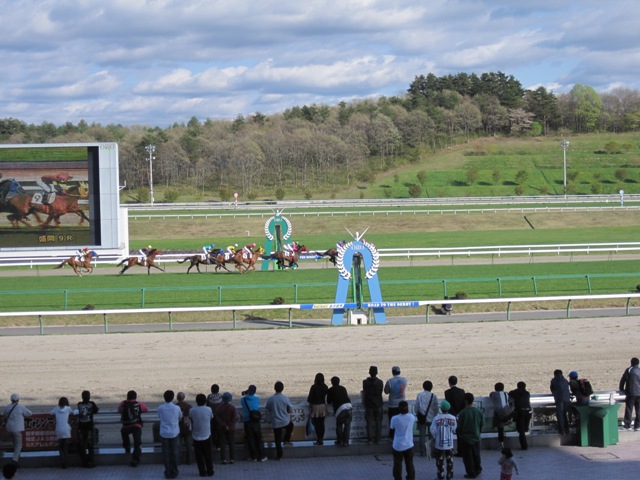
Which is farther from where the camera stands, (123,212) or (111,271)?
(123,212)

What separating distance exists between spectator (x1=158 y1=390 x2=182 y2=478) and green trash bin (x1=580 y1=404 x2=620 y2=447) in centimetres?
493

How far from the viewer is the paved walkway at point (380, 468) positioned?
9.52 metres

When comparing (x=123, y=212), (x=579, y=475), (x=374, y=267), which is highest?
(x=123, y=212)

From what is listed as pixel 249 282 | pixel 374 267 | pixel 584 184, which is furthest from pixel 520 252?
pixel 584 184

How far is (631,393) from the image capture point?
1105cm

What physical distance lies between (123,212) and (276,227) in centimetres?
686

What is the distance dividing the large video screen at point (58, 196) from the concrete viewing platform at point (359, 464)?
23659 millimetres

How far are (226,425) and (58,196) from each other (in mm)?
24245

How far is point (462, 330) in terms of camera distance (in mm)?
18500

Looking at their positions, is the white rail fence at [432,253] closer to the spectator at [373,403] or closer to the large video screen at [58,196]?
the large video screen at [58,196]

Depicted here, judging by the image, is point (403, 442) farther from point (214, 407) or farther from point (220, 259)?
point (220, 259)

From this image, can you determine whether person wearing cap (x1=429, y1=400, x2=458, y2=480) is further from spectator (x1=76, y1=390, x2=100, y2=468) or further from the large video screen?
the large video screen

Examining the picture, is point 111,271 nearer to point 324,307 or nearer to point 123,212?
point 123,212

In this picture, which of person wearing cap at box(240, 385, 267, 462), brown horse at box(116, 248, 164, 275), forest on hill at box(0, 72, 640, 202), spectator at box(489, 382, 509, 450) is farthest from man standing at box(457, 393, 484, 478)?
forest on hill at box(0, 72, 640, 202)
